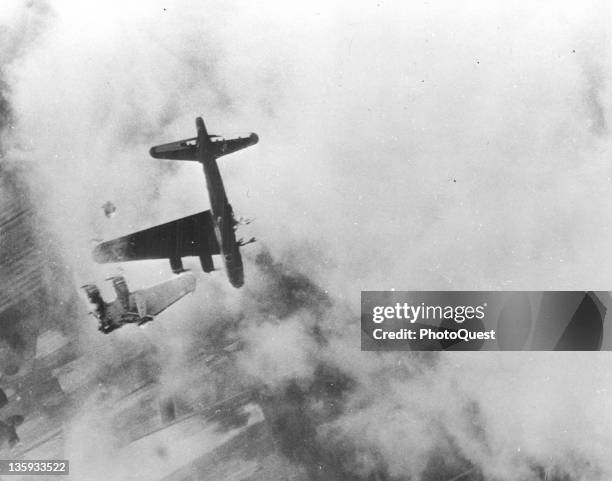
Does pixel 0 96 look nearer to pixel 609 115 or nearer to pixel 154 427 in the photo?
pixel 154 427

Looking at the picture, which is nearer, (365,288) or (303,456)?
(365,288)

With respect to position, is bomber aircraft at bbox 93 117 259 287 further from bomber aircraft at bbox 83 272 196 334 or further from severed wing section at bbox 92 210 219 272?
bomber aircraft at bbox 83 272 196 334

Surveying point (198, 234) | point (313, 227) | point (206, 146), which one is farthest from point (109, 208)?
point (313, 227)

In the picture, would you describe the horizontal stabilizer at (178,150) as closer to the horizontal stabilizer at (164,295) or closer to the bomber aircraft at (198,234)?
the bomber aircraft at (198,234)

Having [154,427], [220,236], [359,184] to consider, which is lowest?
[154,427]

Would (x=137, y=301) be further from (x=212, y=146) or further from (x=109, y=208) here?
(x=212, y=146)

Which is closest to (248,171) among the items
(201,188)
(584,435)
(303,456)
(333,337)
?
(201,188)

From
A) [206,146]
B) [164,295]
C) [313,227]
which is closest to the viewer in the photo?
[206,146]
